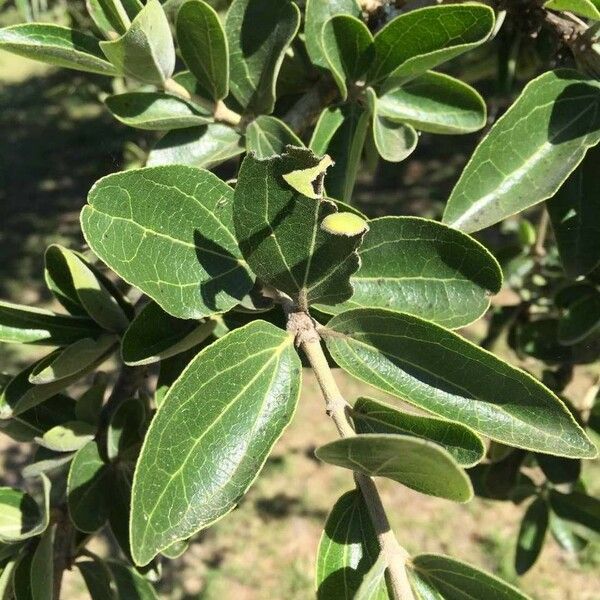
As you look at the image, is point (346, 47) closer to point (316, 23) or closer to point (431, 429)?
point (316, 23)

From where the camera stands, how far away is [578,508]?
1.72 meters

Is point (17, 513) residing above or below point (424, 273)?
below

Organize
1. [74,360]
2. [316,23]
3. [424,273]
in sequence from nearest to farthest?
[424,273] → [74,360] → [316,23]

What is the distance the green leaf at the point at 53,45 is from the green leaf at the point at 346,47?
0.29 meters

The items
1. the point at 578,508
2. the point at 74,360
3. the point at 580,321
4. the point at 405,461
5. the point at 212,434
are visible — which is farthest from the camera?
the point at 578,508

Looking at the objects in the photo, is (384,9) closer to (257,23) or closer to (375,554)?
(257,23)

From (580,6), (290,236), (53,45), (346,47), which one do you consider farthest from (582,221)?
(53,45)

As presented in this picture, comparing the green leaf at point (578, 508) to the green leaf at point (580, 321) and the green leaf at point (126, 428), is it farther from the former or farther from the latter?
the green leaf at point (126, 428)

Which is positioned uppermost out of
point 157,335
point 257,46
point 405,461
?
point 257,46

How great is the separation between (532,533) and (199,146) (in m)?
1.32

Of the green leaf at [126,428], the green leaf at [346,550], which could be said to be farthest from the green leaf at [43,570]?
the green leaf at [346,550]

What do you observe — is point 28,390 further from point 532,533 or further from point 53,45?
point 532,533

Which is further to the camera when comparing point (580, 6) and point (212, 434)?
point (580, 6)

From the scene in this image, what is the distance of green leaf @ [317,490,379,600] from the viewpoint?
0.77 meters
